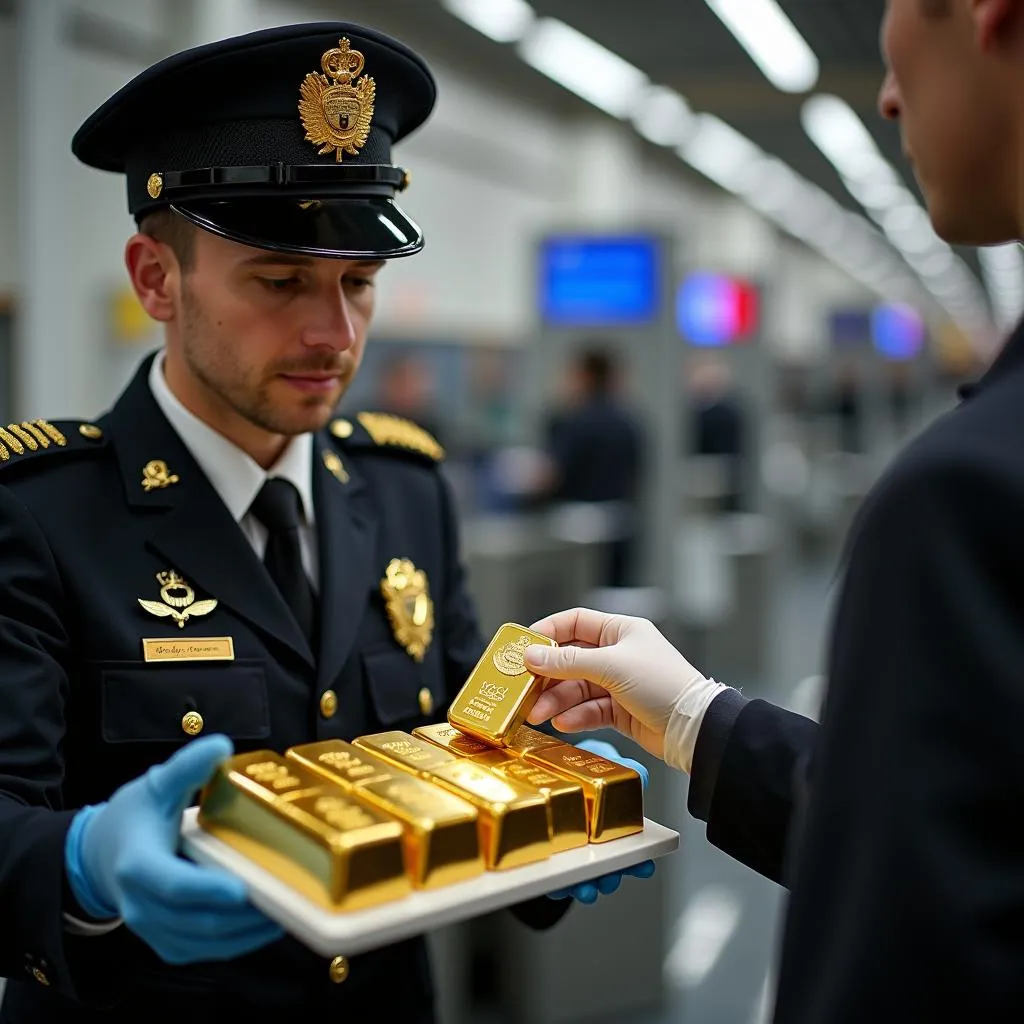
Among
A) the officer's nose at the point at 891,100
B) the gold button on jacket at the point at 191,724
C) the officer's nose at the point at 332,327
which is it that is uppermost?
the officer's nose at the point at 891,100

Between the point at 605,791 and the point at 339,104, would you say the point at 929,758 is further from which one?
the point at 339,104

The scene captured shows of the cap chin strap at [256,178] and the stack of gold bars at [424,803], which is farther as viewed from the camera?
the cap chin strap at [256,178]

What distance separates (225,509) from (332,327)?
27cm

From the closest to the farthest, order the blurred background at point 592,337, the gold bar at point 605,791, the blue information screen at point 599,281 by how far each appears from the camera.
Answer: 1. the gold bar at point 605,791
2. the blurred background at point 592,337
3. the blue information screen at point 599,281

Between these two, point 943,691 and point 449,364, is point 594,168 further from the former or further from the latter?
point 943,691

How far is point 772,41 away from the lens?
782cm

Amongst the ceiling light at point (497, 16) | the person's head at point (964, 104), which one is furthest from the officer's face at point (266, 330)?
the ceiling light at point (497, 16)

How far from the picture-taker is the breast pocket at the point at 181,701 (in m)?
1.30

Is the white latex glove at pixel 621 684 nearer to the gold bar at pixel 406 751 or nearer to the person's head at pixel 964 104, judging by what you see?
the gold bar at pixel 406 751

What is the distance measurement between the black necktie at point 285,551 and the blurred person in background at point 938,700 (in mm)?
792

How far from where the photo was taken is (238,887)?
3.07 feet

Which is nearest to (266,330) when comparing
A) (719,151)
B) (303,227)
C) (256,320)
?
(256,320)

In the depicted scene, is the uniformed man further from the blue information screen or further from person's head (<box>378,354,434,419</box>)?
person's head (<box>378,354,434,419</box>)

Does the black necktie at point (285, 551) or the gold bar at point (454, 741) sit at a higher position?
the black necktie at point (285, 551)
